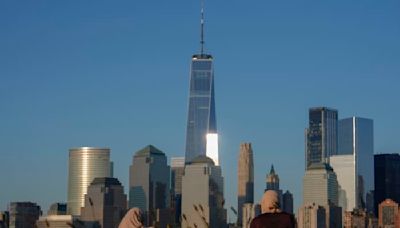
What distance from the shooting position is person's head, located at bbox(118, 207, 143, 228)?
9.16 metres

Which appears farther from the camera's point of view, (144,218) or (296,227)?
(144,218)

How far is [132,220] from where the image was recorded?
923 cm

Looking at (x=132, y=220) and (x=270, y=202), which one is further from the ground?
(x=270, y=202)

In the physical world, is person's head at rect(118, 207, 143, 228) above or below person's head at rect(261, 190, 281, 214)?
below

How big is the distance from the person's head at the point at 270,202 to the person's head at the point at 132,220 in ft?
3.28

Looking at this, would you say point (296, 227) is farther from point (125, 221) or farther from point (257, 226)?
point (125, 221)

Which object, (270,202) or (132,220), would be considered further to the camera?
(132,220)

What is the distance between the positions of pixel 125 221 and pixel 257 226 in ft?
3.57

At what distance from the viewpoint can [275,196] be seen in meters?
9.13

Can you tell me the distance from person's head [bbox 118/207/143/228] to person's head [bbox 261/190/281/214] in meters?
1.00

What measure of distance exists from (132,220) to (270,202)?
1.13m

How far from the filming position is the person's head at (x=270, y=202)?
9.05 m

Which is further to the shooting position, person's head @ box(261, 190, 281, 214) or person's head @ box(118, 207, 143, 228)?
person's head @ box(118, 207, 143, 228)

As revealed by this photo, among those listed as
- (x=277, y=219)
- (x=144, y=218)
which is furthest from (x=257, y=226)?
(x=144, y=218)
